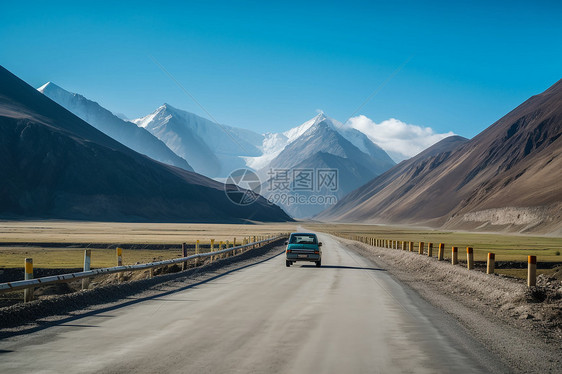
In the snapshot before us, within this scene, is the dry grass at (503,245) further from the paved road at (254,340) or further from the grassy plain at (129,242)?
the paved road at (254,340)

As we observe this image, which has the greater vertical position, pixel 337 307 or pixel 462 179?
pixel 462 179

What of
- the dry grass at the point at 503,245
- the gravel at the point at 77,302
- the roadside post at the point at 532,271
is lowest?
the dry grass at the point at 503,245

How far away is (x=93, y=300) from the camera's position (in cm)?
1416

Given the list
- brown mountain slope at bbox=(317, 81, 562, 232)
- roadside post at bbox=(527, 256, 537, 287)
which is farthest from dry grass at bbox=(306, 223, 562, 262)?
roadside post at bbox=(527, 256, 537, 287)

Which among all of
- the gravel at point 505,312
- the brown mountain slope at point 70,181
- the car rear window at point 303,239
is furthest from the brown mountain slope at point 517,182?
the gravel at point 505,312

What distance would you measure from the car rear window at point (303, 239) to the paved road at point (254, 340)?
45.1 ft

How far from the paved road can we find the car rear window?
13.7 metres

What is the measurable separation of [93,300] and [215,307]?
3.66 metres

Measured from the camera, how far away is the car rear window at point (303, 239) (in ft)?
93.5

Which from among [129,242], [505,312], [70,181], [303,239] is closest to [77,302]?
[505,312]

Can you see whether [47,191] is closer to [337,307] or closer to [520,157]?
[520,157]

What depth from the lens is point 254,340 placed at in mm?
8938

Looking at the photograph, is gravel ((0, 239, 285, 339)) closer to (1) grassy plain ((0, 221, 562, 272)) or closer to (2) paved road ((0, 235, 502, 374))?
(2) paved road ((0, 235, 502, 374))

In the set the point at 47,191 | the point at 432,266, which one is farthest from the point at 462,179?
the point at 432,266
